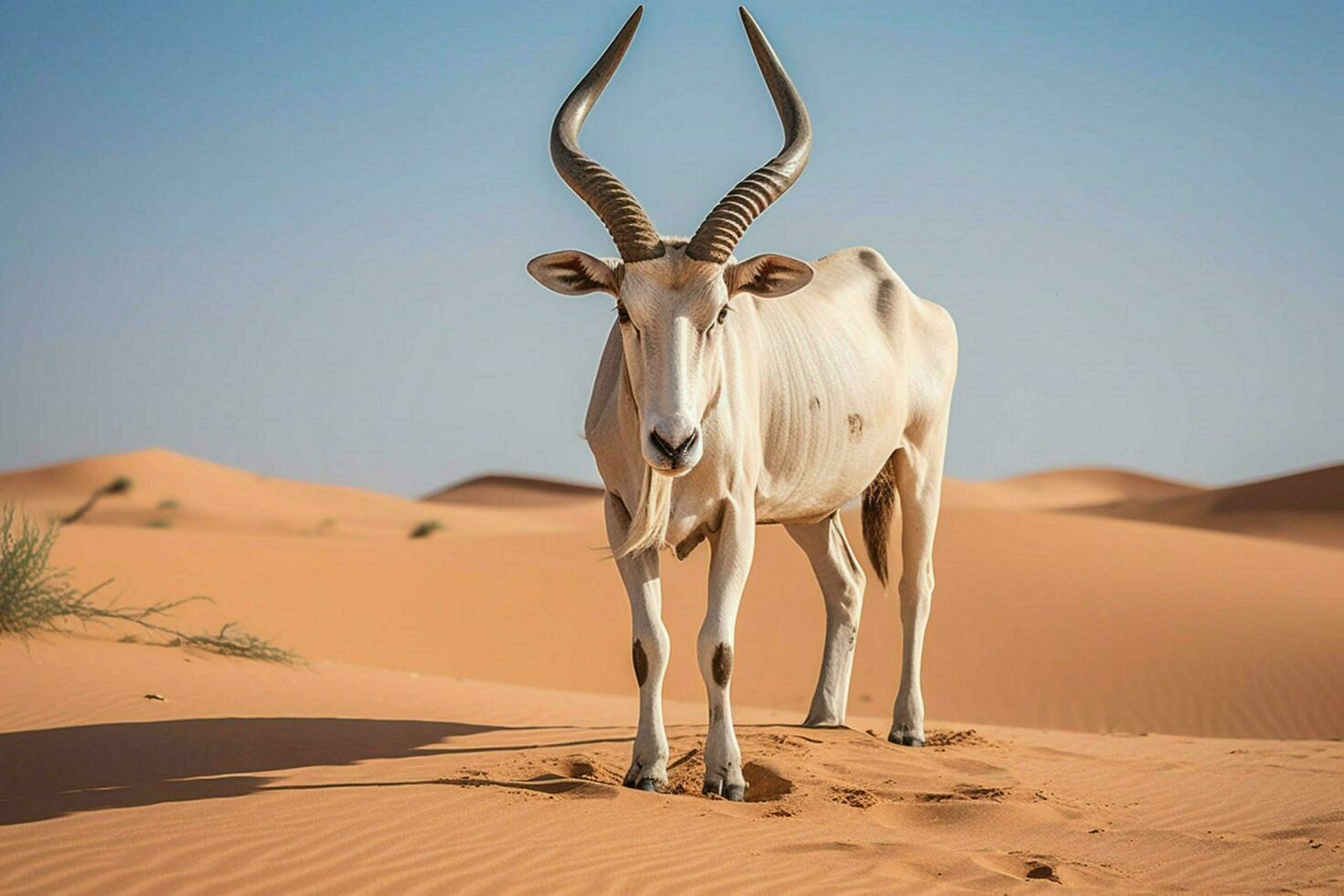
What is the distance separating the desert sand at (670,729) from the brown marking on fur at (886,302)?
2844 millimetres

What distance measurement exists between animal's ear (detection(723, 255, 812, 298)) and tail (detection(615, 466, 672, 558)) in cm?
104

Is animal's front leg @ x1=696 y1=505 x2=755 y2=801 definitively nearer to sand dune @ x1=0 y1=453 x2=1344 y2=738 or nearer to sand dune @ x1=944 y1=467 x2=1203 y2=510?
sand dune @ x1=0 y1=453 x2=1344 y2=738

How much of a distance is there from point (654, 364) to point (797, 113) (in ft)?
6.83

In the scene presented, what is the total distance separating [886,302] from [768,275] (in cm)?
293

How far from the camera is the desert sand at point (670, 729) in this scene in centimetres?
572

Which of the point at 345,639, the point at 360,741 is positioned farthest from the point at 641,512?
the point at 345,639

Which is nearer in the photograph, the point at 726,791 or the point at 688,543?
the point at 726,791

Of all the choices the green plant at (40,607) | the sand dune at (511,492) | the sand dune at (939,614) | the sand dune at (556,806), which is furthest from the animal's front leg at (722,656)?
the sand dune at (511,492)

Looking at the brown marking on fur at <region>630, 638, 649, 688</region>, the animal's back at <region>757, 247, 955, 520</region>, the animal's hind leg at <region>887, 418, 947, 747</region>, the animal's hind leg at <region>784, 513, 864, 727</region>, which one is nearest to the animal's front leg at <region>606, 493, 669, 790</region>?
the brown marking on fur at <region>630, 638, 649, 688</region>

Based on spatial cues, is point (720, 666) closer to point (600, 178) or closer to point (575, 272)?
point (575, 272)

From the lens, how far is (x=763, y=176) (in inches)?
285

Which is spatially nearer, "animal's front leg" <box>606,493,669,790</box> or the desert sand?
the desert sand

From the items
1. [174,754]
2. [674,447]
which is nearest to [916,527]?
[674,447]

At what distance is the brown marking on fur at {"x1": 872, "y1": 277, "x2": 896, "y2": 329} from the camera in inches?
390
